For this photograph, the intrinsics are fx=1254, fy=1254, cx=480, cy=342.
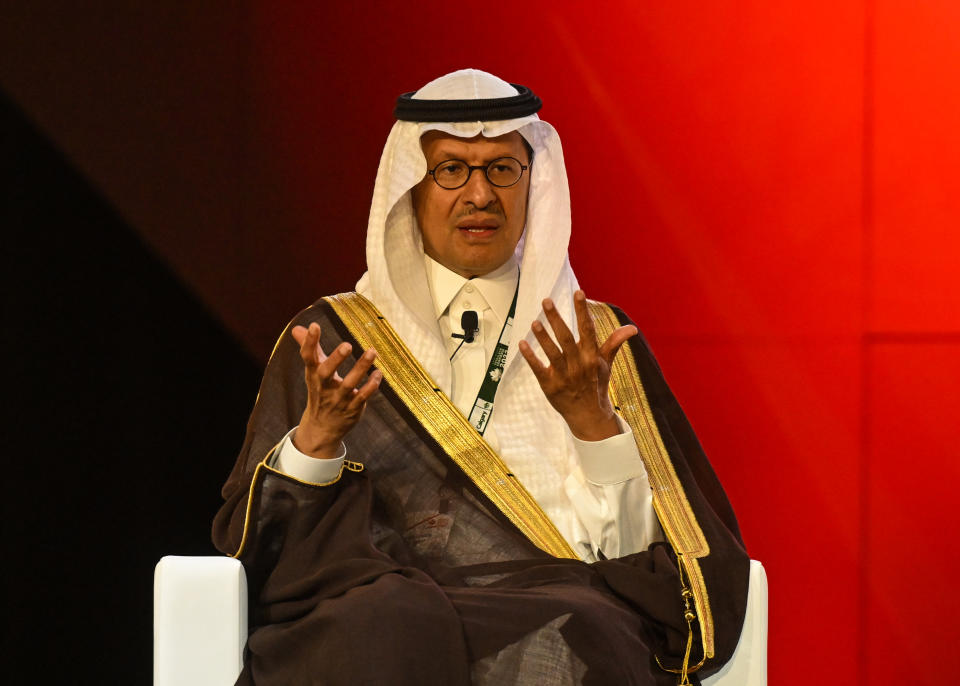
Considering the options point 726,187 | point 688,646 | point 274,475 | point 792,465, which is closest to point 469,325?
point 274,475

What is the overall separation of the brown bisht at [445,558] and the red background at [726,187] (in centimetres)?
66

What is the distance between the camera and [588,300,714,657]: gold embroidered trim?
2350 millimetres

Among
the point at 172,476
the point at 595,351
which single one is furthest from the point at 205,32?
the point at 595,351

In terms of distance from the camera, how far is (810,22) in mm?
3174

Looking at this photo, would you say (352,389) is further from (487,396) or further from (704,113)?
(704,113)

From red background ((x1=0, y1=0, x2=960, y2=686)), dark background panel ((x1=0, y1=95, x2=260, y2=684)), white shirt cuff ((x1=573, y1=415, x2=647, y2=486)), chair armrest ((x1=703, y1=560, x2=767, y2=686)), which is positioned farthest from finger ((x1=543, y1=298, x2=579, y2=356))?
dark background panel ((x1=0, y1=95, x2=260, y2=684))

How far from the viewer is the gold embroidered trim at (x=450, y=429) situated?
2455 mm

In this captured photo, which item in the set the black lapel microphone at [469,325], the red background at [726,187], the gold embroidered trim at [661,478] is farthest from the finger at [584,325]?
the red background at [726,187]

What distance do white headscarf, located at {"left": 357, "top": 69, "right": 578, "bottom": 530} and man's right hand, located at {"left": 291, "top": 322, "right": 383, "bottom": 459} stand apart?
402mm

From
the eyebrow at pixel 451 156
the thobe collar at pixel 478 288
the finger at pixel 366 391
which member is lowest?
the finger at pixel 366 391

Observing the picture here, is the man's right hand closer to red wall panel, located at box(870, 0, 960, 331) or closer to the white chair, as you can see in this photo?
the white chair

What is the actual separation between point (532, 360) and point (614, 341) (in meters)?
0.15

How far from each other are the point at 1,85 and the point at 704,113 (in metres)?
1.78

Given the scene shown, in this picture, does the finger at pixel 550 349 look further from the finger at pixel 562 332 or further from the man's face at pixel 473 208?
the man's face at pixel 473 208
